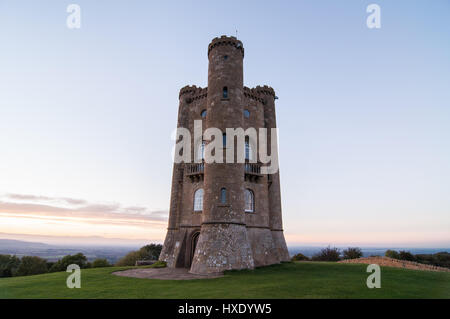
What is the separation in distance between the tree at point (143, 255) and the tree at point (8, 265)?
1512 centimetres

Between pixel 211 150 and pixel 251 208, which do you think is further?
pixel 251 208

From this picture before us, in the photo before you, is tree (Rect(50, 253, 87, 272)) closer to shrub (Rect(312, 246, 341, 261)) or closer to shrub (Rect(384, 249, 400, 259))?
shrub (Rect(312, 246, 341, 261))

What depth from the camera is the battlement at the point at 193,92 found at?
28.0m

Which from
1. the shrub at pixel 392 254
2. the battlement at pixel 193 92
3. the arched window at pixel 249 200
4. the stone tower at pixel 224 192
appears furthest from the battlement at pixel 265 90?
the shrub at pixel 392 254

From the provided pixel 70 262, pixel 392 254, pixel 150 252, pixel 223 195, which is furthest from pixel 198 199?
pixel 392 254

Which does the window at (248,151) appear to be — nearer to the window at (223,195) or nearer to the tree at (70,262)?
the window at (223,195)

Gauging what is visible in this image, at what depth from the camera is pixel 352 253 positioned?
40.1 metres
